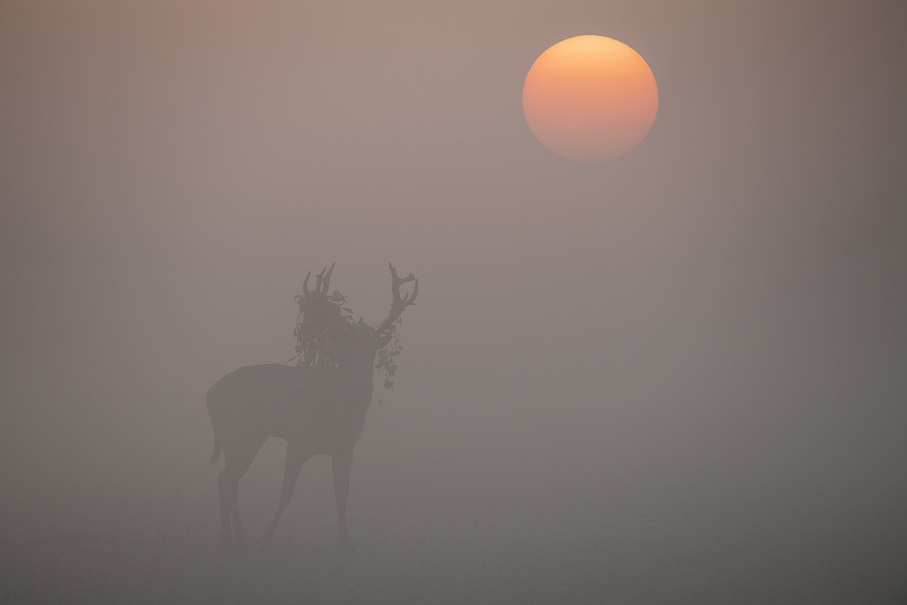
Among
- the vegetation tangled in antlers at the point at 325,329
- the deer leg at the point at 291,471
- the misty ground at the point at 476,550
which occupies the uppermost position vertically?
the vegetation tangled in antlers at the point at 325,329

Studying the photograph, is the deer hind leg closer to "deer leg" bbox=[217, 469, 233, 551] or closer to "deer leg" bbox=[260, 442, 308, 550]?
"deer leg" bbox=[217, 469, 233, 551]

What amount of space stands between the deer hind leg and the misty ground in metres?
0.36

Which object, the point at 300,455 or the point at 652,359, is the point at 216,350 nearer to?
the point at 652,359

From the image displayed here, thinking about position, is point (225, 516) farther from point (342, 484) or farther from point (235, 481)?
point (342, 484)

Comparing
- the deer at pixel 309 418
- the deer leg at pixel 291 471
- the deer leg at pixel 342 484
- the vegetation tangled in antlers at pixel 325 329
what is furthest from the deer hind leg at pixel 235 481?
the vegetation tangled in antlers at pixel 325 329

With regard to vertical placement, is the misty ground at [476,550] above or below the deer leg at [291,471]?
below

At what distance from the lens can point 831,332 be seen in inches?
1203

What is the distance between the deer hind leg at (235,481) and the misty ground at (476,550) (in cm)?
36

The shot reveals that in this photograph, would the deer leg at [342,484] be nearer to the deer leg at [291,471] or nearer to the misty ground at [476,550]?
the misty ground at [476,550]

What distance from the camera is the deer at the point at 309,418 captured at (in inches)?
418

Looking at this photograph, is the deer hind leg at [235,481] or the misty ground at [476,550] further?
the deer hind leg at [235,481]

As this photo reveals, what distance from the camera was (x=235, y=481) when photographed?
10.9 meters

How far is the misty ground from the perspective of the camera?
8.91m

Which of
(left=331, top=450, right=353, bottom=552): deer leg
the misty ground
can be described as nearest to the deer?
(left=331, top=450, right=353, bottom=552): deer leg
